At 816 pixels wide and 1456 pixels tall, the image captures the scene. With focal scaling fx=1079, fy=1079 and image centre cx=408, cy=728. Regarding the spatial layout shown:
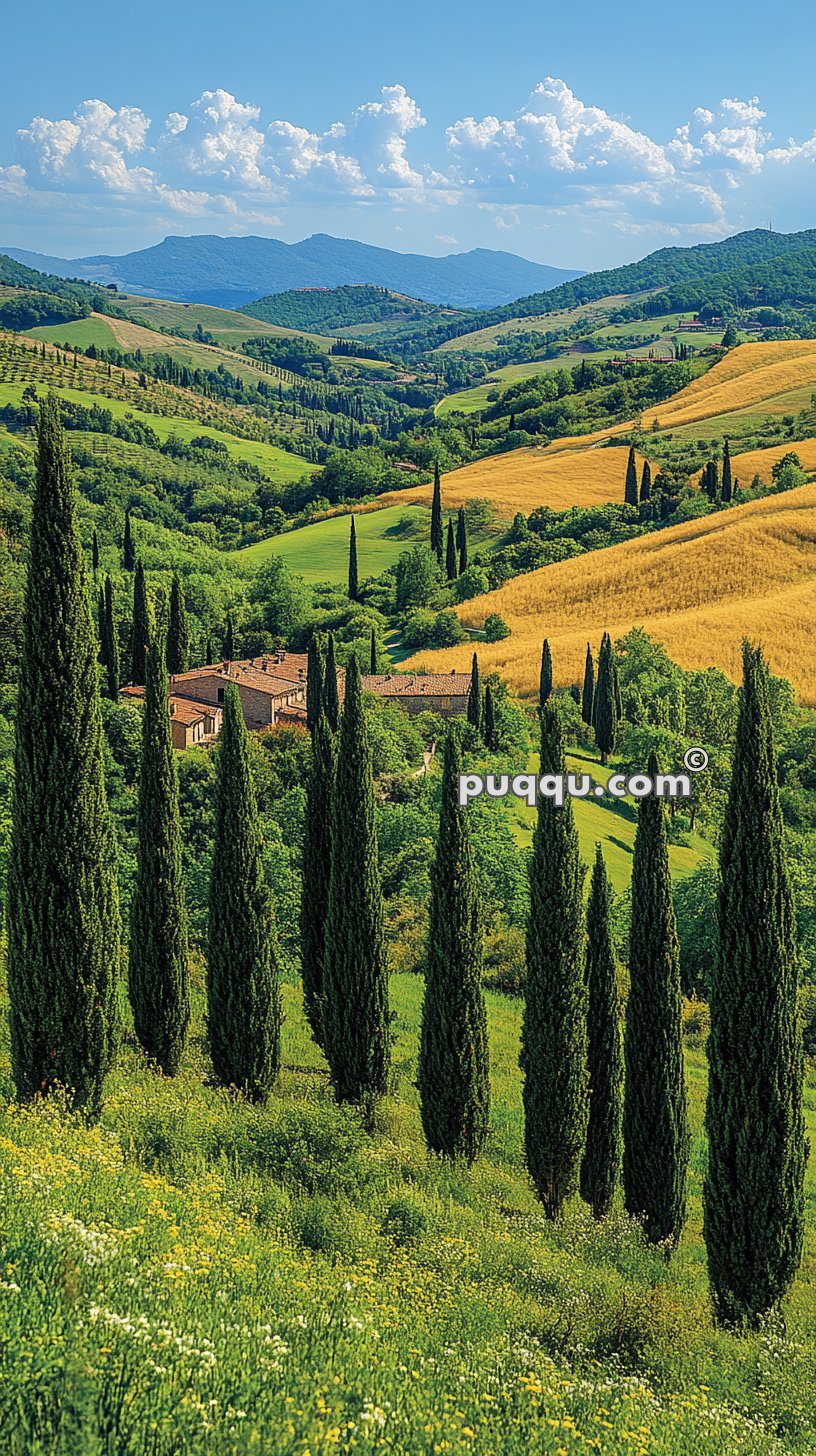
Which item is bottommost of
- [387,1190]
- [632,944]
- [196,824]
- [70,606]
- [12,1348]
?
[196,824]

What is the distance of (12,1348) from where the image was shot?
27.7ft

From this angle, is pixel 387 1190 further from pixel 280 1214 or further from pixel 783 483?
pixel 783 483

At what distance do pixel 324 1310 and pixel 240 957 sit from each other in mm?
11426

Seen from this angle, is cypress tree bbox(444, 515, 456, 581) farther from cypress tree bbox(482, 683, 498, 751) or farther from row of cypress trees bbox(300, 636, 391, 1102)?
row of cypress trees bbox(300, 636, 391, 1102)

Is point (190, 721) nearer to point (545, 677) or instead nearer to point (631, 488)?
point (545, 677)

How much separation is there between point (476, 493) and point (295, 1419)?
131m

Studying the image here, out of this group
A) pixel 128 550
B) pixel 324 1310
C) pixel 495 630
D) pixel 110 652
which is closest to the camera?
pixel 324 1310

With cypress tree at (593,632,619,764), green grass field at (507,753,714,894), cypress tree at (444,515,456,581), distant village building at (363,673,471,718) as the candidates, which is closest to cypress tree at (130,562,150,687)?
distant village building at (363,673,471,718)

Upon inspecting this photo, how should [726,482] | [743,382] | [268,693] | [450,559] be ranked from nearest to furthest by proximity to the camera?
[268,693], [450,559], [726,482], [743,382]

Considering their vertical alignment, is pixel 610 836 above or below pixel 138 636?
below

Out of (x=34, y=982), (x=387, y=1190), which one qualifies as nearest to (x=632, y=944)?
(x=387, y=1190)

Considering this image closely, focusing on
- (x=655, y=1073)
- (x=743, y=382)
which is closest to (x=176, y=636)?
(x=655, y=1073)

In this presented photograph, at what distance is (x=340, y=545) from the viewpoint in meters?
124

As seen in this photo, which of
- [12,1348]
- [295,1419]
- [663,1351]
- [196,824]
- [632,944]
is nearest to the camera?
[12,1348]
